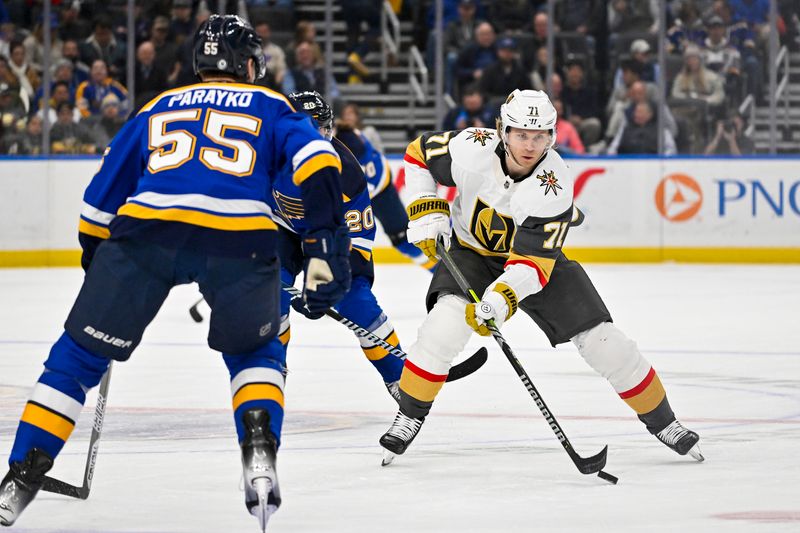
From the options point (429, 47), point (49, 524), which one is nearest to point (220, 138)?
point (49, 524)

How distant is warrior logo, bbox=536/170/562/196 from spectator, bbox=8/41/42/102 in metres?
8.17

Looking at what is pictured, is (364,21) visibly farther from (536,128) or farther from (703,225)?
(536,128)

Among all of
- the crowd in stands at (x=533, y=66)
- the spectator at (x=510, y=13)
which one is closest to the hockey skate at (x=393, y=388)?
the crowd in stands at (x=533, y=66)

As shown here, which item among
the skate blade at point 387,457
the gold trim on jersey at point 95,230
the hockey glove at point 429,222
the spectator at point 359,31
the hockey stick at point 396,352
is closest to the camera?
the gold trim on jersey at point 95,230

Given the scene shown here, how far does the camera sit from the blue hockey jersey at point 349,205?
4965 millimetres

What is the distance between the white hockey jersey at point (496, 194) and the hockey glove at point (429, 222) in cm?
3

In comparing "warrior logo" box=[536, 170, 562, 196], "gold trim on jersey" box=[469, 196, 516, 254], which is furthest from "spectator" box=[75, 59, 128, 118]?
"warrior logo" box=[536, 170, 562, 196]

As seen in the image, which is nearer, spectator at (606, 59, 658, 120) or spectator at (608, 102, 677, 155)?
spectator at (608, 102, 677, 155)

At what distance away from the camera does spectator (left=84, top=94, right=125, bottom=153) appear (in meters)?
11.6

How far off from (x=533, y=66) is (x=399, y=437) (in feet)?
27.2

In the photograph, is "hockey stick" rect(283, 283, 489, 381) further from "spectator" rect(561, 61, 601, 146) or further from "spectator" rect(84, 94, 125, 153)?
→ "spectator" rect(561, 61, 601, 146)

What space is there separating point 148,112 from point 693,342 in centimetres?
435

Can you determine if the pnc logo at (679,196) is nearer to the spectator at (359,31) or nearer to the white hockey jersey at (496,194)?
Answer: the spectator at (359,31)

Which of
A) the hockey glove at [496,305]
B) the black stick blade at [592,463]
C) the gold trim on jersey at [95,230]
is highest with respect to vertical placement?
the gold trim on jersey at [95,230]
